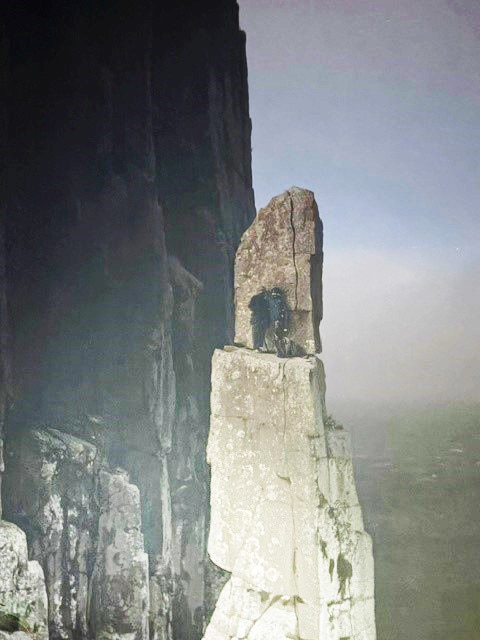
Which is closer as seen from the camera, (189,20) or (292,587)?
(292,587)

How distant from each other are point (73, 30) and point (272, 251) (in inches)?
351

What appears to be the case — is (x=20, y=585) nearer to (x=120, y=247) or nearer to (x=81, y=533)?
(x=81, y=533)

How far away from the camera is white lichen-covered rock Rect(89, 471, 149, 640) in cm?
891

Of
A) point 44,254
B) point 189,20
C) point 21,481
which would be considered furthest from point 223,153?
point 21,481

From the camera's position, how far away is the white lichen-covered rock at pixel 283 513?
4297mm

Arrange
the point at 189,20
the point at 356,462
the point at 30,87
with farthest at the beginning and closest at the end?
1. the point at 356,462
2. the point at 189,20
3. the point at 30,87

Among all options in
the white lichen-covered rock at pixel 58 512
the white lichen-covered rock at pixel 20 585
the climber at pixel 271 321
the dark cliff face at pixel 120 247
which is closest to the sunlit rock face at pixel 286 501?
the climber at pixel 271 321

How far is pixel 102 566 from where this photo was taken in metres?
9.12

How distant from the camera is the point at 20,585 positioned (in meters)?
6.48

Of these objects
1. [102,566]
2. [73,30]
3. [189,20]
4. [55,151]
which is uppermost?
[189,20]

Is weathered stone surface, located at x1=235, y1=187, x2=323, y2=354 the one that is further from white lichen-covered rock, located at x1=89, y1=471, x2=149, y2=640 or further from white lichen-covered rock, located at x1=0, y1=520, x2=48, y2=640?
white lichen-covered rock, located at x1=89, y1=471, x2=149, y2=640

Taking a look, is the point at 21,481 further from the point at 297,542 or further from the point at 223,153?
the point at 223,153

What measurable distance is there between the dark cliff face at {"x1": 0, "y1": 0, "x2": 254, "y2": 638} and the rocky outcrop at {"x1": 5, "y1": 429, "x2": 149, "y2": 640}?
1.14 ft

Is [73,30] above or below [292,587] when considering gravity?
above
